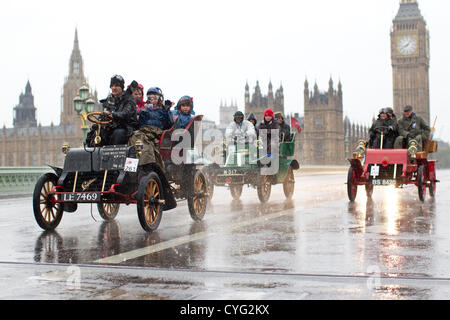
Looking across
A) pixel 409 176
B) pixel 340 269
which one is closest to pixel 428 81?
pixel 409 176

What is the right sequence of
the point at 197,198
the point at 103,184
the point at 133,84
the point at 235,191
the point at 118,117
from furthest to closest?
the point at 235,191 < the point at 197,198 < the point at 133,84 < the point at 118,117 < the point at 103,184

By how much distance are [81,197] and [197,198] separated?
2299mm

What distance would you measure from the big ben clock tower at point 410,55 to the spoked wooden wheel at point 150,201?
131 m

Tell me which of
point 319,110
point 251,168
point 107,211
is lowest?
point 107,211

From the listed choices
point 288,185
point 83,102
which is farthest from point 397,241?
point 83,102

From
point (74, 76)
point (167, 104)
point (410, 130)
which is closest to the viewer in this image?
point (167, 104)

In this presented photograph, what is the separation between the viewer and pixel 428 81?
462ft

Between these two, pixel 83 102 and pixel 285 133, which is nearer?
pixel 285 133

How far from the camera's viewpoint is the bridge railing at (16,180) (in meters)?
18.8

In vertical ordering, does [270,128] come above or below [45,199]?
above

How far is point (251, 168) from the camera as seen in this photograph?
1345 cm

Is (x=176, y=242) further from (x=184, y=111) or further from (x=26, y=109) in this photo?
(x=26, y=109)
